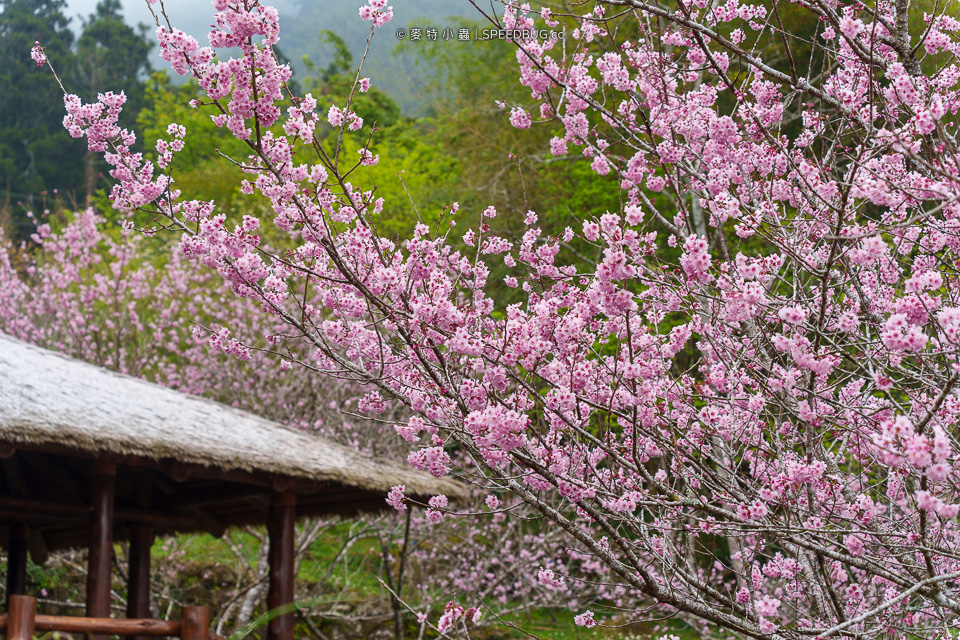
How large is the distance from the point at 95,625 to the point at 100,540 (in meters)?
1.56

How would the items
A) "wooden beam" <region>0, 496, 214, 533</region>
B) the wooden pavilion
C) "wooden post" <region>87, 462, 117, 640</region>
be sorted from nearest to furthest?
the wooden pavilion
"wooden post" <region>87, 462, 117, 640</region>
"wooden beam" <region>0, 496, 214, 533</region>

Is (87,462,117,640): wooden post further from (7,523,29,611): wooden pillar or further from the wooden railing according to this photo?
(7,523,29,611): wooden pillar

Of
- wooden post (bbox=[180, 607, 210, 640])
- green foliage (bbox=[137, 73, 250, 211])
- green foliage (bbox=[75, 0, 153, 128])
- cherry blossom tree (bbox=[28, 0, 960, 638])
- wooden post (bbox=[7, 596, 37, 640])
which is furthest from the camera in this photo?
green foliage (bbox=[75, 0, 153, 128])

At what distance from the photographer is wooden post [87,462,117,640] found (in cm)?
596

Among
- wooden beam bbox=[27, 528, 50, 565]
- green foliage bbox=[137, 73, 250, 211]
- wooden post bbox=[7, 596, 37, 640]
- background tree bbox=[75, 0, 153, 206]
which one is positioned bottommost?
wooden post bbox=[7, 596, 37, 640]

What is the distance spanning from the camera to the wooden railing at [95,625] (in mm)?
4188

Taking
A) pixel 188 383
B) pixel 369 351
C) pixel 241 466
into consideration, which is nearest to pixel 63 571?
pixel 188 383

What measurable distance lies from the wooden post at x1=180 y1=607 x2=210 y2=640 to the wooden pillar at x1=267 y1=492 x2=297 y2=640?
4.61 feet

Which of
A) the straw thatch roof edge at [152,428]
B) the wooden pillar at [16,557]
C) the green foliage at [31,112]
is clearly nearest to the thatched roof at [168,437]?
the straw thatch roof edge at [152,428]

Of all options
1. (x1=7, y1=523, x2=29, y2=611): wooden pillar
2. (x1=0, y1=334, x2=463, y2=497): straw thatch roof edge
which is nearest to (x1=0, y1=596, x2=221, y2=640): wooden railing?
(x1=0, y1=334, x2=463, y2=497): straw thatch roof edge

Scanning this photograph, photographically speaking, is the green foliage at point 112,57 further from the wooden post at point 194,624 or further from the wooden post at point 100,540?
the wooden post at point 194,624

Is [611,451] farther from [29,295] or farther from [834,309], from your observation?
[29,295]

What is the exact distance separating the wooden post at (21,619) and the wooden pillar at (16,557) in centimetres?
431

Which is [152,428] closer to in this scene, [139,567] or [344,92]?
[139,567]
